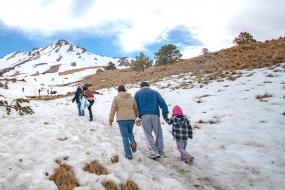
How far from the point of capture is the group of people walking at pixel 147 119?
973 cm

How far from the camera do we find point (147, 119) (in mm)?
9992

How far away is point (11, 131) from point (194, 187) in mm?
7380

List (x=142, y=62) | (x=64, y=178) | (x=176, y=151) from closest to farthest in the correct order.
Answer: (x=64, y=178) → (x=176, y=151) → (x=142, y=62)

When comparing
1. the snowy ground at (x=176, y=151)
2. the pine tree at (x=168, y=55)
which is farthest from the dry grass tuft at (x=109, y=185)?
the pine tree at (x=168, y=55)

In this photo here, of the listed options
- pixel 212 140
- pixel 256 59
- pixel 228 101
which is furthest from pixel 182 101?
pixel 256 59

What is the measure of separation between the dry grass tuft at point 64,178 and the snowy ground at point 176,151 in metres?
0.18

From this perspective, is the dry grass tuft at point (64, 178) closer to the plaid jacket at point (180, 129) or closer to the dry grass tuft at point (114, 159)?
the dry grass tuft at point (114, 159)

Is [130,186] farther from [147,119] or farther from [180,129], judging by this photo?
[180,129]

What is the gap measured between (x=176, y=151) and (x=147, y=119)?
1923mm

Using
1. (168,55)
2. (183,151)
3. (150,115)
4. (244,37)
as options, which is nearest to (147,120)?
(150,115)

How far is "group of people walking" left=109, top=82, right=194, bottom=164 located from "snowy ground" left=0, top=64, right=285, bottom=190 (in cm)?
41

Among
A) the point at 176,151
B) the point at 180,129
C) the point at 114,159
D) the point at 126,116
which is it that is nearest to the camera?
the point at 114,159

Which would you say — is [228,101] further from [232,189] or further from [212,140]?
[232,189]

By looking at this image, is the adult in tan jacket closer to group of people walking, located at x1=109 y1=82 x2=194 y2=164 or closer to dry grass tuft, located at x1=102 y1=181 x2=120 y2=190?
group of people walking, located at x1=109 y1=82 x2=194 y2=164
